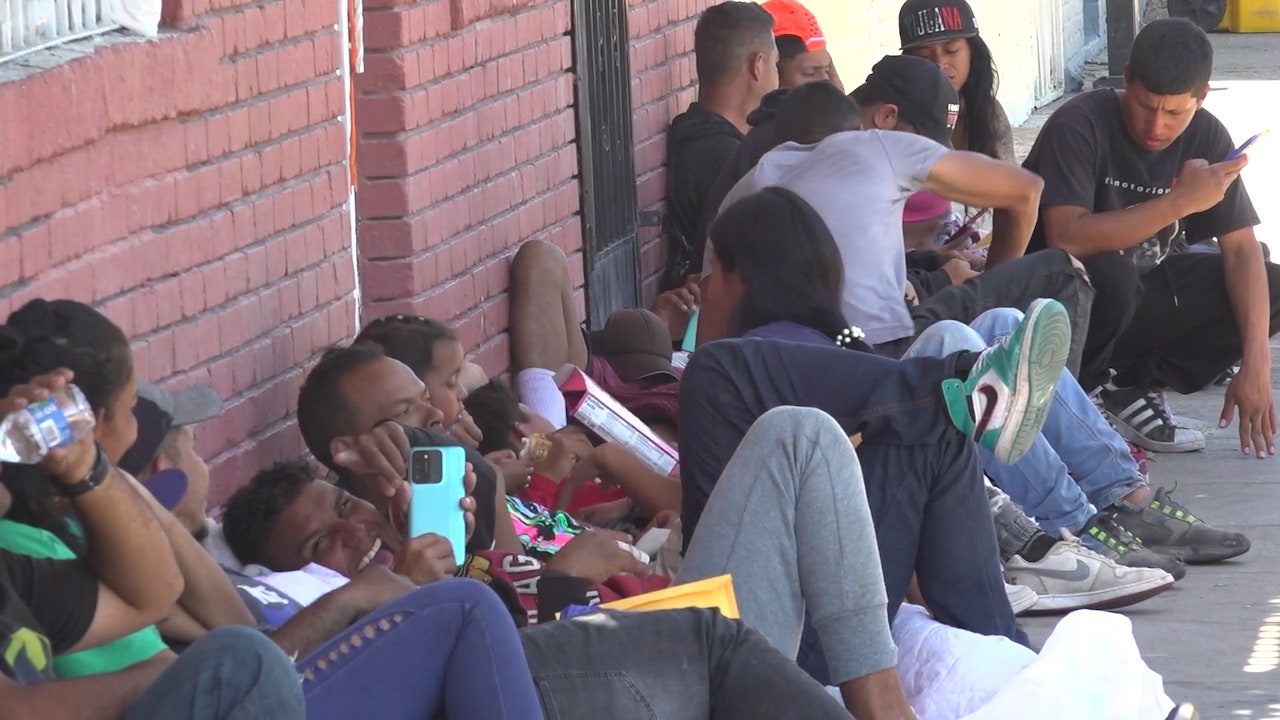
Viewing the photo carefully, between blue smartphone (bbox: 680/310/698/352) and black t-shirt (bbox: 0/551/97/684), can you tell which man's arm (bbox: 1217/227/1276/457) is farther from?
black t-shirt (bbox: 0/551/97/684)

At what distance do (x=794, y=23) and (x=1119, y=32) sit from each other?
5.94m

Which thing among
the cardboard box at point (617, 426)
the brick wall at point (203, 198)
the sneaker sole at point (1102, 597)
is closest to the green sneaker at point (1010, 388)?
the sneaker sole at point (1102, 597)

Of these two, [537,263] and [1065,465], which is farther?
[537,263]

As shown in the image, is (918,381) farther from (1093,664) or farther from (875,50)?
(875,50)

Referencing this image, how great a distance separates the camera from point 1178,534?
5.57m

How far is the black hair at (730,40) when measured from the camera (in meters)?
7.65

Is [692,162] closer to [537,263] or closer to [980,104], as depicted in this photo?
[980,104]

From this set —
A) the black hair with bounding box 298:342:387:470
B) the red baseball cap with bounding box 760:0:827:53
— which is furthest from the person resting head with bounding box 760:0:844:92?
the black hair with bounding box 298:342:387:470

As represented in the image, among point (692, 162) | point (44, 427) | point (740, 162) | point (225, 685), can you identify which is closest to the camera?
point (44, 427)

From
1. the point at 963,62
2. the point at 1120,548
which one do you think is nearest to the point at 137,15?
the point at 1120,548

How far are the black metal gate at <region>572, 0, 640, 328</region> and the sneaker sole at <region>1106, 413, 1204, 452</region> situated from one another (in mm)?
1776

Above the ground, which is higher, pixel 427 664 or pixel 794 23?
pixel 794 23

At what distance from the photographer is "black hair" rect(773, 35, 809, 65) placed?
336 inches

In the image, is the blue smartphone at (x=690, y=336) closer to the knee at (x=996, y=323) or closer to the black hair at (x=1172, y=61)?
the knee at (x=996, y=323)
